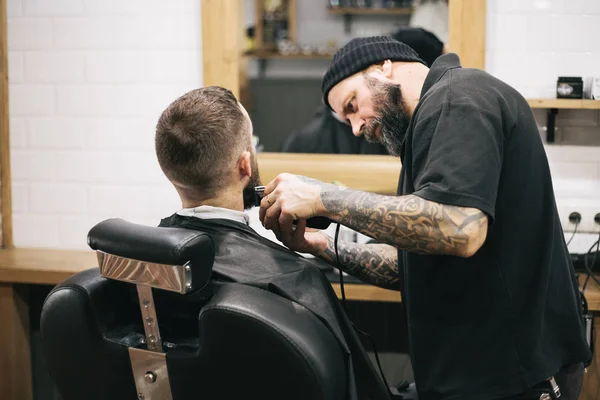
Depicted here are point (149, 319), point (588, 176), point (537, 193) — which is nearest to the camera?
point (149, 319)

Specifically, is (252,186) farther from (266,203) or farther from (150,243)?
(150,243)

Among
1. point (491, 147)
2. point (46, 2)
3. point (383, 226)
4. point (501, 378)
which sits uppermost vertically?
point (46, 2)

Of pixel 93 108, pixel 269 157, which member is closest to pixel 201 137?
pixel 269 157

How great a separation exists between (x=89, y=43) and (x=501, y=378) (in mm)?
2344

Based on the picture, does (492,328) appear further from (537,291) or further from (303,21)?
(303,21)

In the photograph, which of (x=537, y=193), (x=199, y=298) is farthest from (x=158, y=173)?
(x=537, y=193)

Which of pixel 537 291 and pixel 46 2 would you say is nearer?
pixel 537 291

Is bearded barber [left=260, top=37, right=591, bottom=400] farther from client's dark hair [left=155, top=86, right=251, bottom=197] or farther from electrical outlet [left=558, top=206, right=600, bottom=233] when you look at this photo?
electrical outlet [left=558, top=206, right=600, bottom=233]

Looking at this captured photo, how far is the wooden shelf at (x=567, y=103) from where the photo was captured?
270cm

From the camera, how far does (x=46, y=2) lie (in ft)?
10.6

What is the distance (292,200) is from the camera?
5.27 feet

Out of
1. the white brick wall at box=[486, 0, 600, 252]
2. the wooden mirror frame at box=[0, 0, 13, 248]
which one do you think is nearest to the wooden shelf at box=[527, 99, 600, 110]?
the white brick wall at box=[486, 0, 600, 252]

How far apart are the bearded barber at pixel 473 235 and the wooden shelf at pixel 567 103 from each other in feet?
3.63

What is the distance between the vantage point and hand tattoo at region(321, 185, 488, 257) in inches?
57.6
